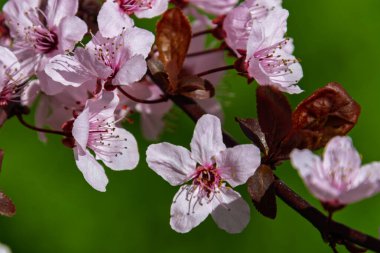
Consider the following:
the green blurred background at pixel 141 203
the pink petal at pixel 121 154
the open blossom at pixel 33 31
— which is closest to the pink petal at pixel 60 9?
the open blossom at pixel 33 31

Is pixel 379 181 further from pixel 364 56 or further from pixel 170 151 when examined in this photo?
pixel 364 56

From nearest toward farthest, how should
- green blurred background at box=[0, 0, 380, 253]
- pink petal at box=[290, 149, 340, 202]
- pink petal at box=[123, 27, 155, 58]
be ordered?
1. pink petal at box=[290, 149, 340, 202]
2. pink petal at box=[123, 27, 155, 58]
3. green blurred background at box=[0, 0, 380, 253]

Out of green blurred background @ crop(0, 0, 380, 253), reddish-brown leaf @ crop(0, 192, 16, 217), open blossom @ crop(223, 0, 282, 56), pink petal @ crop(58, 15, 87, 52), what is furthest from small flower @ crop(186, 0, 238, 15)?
green blurred background @ crop(0, 0, 380, 253)

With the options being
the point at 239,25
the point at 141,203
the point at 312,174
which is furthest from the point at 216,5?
the point at 141,203

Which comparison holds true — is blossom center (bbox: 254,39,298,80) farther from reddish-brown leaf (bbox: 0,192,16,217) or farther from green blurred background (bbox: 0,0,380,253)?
green blurred background (bbox: 0,0,380,253)

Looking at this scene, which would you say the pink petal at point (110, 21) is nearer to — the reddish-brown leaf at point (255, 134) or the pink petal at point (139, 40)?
the pink petal at point (139, 40)

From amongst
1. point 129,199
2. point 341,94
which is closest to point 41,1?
point 341,94
